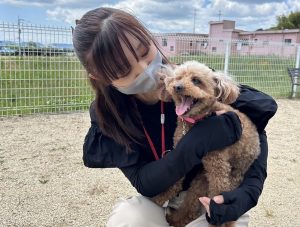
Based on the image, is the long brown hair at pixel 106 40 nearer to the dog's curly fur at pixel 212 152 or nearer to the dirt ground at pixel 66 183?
the dog's curly fur at pixel 212 152

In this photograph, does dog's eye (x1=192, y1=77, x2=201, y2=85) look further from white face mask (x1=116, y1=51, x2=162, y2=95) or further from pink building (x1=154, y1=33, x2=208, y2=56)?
pink building (x1=154, y1=33, x2=208, y2=56)

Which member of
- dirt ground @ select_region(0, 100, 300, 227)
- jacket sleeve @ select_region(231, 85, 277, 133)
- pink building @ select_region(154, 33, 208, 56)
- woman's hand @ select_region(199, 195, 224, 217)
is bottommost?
dirt ground @ select_region(0, 100, 300, 227)

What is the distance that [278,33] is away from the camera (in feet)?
99.1

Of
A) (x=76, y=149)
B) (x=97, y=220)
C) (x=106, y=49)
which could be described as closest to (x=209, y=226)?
(x=106, y=49)

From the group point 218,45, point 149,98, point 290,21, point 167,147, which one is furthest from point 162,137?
point 290,21

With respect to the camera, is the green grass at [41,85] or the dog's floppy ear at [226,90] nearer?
the dog's floppy ear at [226,90]

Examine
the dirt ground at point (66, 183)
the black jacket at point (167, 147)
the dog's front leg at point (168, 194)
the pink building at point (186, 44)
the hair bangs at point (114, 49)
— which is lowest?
the dirt ground at point (66, 183)

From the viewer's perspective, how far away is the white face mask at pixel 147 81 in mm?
1856

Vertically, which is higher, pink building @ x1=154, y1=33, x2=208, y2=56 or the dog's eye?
pink building @ x1=154, y1=33, x2=208, y2=56

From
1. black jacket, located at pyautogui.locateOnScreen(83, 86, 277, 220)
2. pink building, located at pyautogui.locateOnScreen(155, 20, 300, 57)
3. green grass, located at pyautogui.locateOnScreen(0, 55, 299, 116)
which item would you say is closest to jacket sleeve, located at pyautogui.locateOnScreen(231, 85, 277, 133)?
black jacket, located at pyautogui.locateOnScreen(83, 86, 277, 220)

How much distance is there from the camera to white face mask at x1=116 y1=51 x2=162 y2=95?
1.86 meters

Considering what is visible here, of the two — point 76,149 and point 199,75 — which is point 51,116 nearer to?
point 76,149

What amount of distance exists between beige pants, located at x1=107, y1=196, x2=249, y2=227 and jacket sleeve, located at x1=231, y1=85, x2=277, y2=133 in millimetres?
513

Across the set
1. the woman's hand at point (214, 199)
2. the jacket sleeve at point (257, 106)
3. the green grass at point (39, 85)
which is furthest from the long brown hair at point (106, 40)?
the green grass at point (39, 85)
